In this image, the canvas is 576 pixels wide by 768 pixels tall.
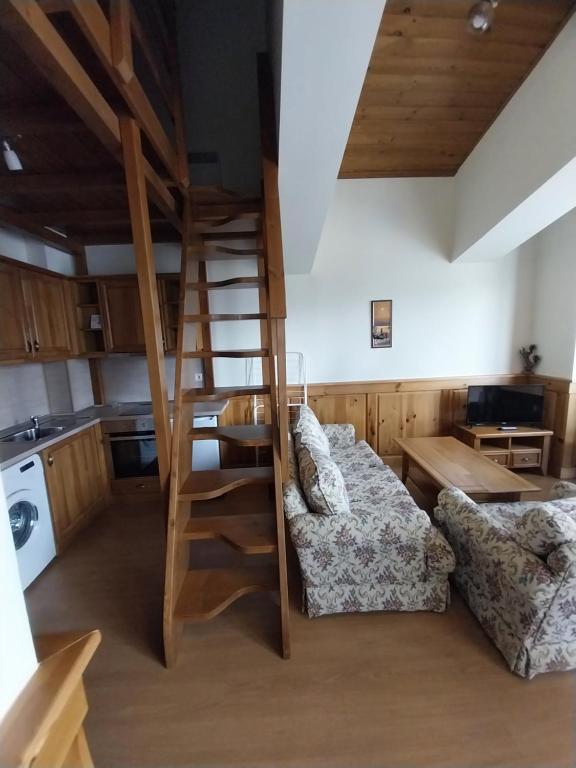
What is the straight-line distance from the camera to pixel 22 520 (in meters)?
2.14

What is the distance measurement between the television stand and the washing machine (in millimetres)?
3910

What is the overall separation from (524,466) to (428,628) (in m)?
2.52

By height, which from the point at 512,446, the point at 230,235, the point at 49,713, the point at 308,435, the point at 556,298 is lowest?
the point at 512,446

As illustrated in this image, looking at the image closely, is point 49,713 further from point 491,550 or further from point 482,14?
point 482,14

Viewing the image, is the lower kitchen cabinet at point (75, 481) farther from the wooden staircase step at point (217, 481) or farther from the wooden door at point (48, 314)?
the wooden staircase step at point (217, 481)

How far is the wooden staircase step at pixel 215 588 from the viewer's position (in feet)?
5.19

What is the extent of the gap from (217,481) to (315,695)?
3.52 feet

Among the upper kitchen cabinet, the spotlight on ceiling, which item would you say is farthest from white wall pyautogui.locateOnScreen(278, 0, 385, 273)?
the upper kitchen cabinet

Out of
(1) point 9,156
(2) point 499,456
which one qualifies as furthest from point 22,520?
(2) point 499,456

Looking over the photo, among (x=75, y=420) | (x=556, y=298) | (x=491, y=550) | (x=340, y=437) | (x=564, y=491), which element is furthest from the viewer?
(x=556, y=298)

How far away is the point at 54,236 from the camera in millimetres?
2895

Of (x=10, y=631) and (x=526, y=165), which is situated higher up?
(x=526, y=165)

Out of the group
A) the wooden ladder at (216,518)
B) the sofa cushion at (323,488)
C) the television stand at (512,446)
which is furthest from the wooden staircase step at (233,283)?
the television stand at (512,446)

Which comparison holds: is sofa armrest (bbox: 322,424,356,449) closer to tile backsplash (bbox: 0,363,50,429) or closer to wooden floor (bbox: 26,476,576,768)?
wooden floor (bbox: 26,476,576,768)
